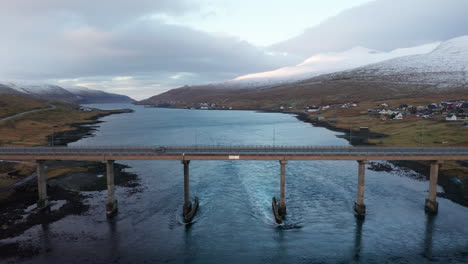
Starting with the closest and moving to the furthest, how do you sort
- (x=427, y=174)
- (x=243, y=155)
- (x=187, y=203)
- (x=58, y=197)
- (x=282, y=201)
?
1. (x=243, y=155)
2. (x=282, y=201)
3. (x=187, y=203)
4. (x=58, y=197)
5. (x=427, y=174)

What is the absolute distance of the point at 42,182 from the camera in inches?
2554

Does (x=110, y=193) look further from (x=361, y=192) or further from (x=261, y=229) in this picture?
(x=361, y=192)

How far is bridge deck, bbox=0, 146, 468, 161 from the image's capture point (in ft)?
196

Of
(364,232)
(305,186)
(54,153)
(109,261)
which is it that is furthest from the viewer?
(305,186)

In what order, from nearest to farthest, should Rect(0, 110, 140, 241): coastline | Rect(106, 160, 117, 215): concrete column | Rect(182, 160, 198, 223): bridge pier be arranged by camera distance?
Rect(0, 110, 140, 241): coastline, Rect(182, 160, 198, 223): bridge pier, Rect(106, 160, 117, 215): concrete column

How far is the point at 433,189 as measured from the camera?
61.1m

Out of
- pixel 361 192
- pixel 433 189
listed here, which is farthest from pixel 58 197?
pixel 433 189

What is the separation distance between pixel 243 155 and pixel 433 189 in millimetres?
38432

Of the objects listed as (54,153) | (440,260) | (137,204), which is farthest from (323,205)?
(54,153)

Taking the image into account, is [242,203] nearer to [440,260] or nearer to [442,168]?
[440,260]

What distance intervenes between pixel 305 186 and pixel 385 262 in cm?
3366

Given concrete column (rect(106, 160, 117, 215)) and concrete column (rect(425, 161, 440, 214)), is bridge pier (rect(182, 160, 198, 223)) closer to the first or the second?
concrete column (rect(106, 160, 117, 215))

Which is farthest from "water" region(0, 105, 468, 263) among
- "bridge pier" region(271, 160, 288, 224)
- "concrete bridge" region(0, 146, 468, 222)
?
"concrete bridge" region(0, 146, 468, 222)

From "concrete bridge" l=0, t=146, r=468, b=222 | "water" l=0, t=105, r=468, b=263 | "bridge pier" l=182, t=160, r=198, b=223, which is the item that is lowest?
"water" l=0, t=105, r=468, b=263
